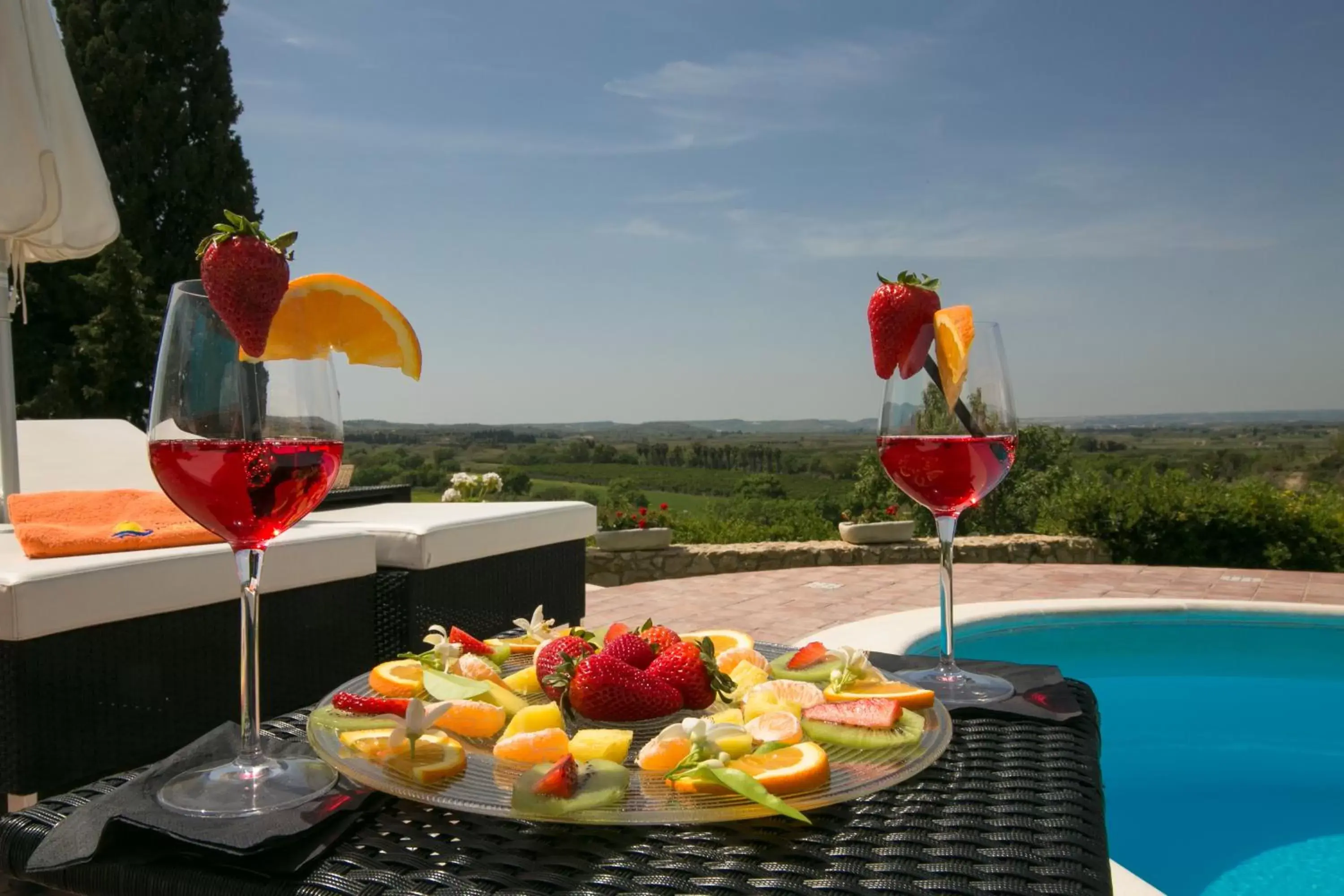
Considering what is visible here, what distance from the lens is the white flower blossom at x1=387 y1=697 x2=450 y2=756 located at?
0.72 meters

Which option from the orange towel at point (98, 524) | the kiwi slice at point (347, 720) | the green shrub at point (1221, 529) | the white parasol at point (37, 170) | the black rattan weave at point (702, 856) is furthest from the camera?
the green shrub at point (1221, 529)

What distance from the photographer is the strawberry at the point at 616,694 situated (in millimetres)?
820

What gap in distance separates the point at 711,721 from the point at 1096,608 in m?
5.04

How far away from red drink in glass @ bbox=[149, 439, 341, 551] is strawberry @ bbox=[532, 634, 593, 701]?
0.88ft

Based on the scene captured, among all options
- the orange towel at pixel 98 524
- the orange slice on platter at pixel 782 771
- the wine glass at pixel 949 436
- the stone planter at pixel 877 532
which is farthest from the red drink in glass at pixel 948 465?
the stone planter at pixel 877 532

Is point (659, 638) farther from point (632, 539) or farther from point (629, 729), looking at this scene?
point (632, 539)

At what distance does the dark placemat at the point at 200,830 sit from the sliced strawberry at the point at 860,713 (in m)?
0.38

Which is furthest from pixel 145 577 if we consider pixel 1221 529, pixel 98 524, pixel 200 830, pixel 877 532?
pixel 1221 529

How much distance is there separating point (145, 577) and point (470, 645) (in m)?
1.35

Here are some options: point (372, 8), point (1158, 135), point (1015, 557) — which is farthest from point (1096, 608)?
point (1158, 135)

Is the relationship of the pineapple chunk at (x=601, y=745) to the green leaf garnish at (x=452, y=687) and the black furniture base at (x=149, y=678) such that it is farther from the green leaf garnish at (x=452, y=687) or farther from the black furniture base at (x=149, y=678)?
the black furniture base at (x=149, y=678)

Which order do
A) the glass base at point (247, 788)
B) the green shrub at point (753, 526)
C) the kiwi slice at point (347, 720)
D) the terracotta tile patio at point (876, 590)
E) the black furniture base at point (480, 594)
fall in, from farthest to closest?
the green shrub at point (753, 526)
the terracotta tile patio at point (876, 590)
the black furniture base at point (480, 594)
the kiwi slice at point (347, 720)
the glass base at point (247, 788)

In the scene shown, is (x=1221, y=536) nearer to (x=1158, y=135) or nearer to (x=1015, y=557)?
(x=1015, y=557)

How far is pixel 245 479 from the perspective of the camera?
32.9 inches
